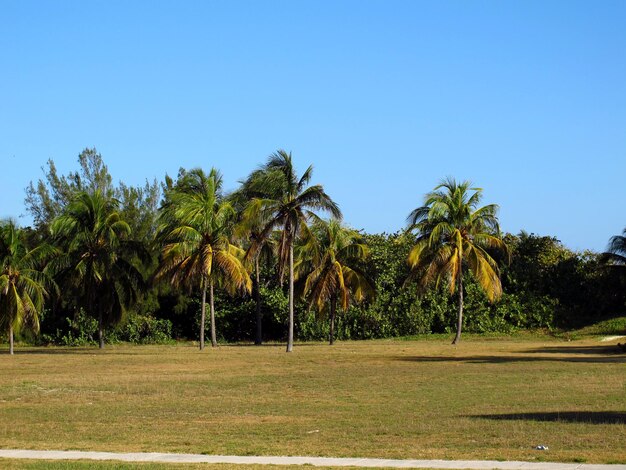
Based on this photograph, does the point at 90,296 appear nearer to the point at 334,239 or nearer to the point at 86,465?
the point at 334,239

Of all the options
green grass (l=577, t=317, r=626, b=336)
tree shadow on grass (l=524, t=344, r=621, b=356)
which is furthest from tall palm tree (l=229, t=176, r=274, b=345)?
green grass (l=577, t=317, r=626, b=336)

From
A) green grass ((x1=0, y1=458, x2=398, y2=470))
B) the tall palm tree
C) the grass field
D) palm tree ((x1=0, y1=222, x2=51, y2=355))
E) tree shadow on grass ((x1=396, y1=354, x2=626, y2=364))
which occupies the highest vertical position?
the tall palm tree

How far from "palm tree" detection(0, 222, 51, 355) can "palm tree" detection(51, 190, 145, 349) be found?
10.5 feet

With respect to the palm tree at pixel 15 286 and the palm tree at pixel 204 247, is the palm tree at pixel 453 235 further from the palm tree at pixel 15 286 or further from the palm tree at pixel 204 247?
the palm tree at pixel 15 286

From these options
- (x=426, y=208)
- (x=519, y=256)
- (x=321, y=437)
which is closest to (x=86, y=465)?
(x=321, y=437)

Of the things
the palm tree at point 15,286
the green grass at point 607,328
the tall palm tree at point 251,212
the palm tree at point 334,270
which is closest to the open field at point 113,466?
the tall palm tree at point 251,212

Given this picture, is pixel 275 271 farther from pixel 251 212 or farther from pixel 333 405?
pixel 333 405

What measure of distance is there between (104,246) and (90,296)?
2.83 meters

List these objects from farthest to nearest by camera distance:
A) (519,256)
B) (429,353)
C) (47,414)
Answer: (519,256)
(429,353)
(47,414)

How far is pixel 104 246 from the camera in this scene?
4722cm

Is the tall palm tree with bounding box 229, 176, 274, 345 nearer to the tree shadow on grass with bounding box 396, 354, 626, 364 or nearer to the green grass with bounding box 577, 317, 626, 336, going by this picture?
the tree shadow on grass with bounding box 396, 354, 626, 364

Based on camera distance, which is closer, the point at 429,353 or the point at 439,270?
the point at 429,353

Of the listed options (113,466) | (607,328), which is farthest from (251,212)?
(113,466)

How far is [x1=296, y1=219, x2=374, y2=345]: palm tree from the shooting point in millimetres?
47062
